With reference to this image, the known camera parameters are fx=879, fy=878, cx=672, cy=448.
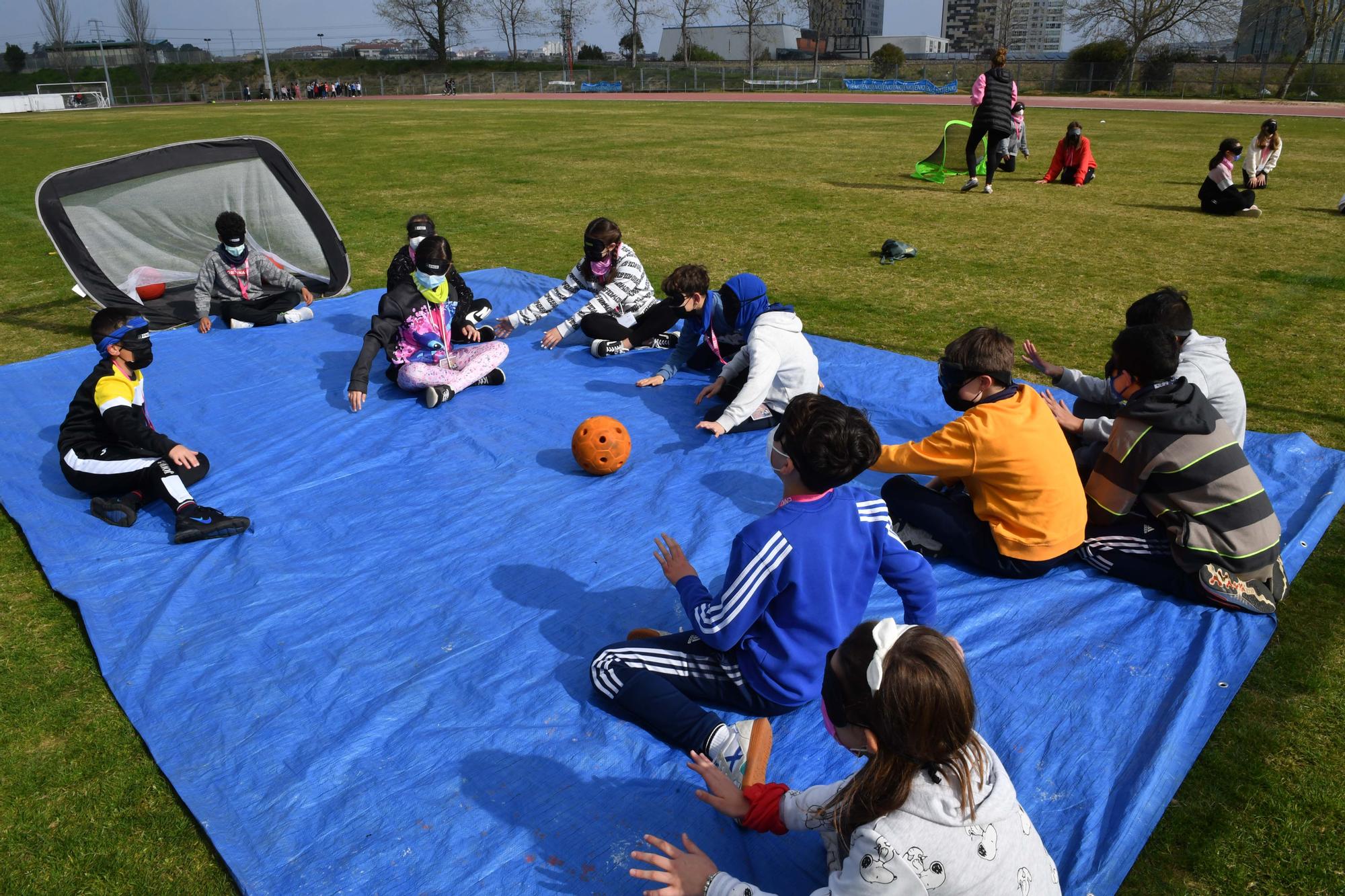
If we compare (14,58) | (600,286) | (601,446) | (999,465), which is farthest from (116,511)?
(14,58)

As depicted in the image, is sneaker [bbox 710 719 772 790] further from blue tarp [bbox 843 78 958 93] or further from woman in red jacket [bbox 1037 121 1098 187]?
blue tarp [bbox 843 78 958 93]

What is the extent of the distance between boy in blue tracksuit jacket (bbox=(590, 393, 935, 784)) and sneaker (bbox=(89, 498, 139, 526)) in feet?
11.4

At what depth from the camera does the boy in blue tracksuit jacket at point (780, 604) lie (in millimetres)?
3213

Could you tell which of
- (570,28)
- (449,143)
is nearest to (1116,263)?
(449,143)

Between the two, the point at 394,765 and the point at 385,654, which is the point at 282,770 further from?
the point at 385,654

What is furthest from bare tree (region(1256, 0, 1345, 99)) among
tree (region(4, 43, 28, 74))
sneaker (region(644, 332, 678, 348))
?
→ tree (region(4, 43, 28, 74))

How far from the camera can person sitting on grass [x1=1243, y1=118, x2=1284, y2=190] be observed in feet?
55.7

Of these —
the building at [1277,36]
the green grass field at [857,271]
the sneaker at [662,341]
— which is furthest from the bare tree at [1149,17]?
the sneaker at [662,341]

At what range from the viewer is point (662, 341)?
860cm

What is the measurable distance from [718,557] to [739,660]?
61.6 inches

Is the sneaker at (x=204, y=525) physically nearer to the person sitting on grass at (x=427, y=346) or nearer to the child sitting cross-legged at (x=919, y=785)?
the person sitting on grass at (x=427, y=346)

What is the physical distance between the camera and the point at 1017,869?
7.55ft

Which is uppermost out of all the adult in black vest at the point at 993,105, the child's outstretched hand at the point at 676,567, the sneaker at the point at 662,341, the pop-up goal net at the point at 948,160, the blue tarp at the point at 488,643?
the adult in black vest at the point at 993,105

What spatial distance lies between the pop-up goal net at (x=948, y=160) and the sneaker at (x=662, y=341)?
13167mm
